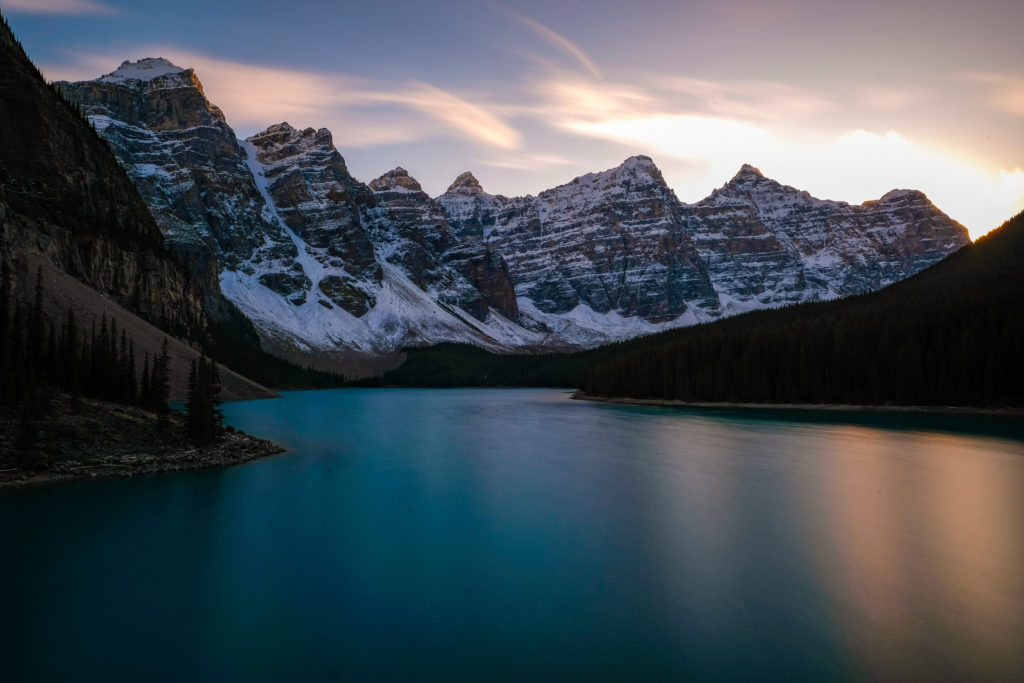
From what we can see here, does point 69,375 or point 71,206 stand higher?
point 71,206

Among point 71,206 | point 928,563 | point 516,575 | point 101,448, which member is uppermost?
point 71,206

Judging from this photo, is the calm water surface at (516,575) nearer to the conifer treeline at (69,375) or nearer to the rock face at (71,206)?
the conifer treeline at (69,375)

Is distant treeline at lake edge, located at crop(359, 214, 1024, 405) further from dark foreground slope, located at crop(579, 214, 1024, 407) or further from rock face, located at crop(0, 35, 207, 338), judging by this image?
rock face, located at crop(0, 35, 207, 338)

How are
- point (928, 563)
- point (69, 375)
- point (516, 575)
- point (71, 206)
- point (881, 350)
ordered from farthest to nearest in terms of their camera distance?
point (71, 206) < point (881, 350) < point (69, 375) < point (928, 563) < point (516, 575)

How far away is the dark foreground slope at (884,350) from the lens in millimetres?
66625

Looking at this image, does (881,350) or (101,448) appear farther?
(881,350)

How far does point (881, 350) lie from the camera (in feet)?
241

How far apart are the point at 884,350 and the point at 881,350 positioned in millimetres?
299

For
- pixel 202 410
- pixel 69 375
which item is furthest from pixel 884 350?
pixel 69 375

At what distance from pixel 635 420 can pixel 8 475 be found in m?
54.7

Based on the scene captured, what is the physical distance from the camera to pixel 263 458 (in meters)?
35.7

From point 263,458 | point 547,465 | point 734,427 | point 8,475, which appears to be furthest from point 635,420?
point 8,475

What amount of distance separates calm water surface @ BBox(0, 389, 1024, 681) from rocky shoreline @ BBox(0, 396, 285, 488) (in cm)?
117

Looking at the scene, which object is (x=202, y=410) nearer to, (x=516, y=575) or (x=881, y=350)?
(x=516, y=575)
